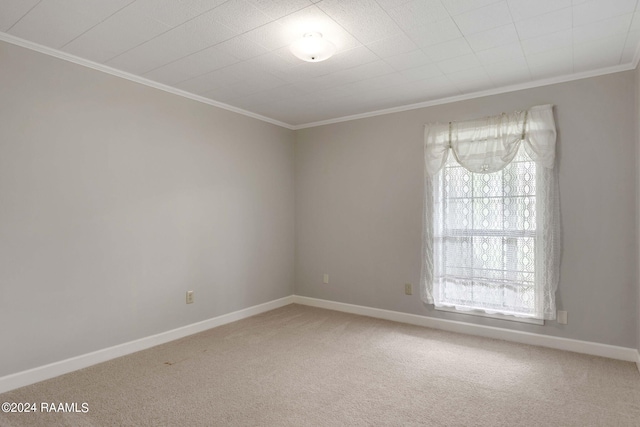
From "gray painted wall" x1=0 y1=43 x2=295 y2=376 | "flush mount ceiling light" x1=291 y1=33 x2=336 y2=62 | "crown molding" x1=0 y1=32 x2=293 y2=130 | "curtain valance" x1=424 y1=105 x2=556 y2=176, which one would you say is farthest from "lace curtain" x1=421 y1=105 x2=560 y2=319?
"crown molding" x1=0 y1=32 x2=293 y2=130

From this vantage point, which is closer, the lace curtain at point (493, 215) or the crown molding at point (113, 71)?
the crown molding at point (113, 71)

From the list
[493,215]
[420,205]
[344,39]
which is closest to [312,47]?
[344,39]

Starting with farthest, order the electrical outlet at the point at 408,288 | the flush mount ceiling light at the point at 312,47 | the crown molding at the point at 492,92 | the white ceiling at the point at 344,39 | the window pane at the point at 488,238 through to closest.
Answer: the electrical outlet at the point at 408,288 → the window pane at the point at 488,238 → the crown molding at the point at 492,92 → the flush mount ceiling light at the point at 312,47 → the white ceiling at the point at 344,39

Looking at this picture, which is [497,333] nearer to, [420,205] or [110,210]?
[420,205]

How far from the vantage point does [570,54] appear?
274cm

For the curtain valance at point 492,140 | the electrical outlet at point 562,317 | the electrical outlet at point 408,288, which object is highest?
the curtain valance at point 492,140

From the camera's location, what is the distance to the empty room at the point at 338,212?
2270mm

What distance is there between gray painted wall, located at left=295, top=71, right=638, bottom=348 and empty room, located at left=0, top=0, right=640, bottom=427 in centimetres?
2

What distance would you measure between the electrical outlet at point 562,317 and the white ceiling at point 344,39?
6.84ft

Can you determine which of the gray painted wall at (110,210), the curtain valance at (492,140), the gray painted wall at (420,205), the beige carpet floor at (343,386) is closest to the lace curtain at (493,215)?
the curtain valance at (492,140)

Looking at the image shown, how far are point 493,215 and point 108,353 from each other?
11.9ft

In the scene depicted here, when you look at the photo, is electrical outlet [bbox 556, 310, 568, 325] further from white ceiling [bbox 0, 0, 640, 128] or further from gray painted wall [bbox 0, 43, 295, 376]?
gray painted wall [bbox 0, 43, 295, 376]

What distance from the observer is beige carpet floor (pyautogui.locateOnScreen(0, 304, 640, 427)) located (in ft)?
7.00

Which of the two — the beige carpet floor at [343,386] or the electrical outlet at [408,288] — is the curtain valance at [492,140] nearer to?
the electrical outlet at [408,288]
